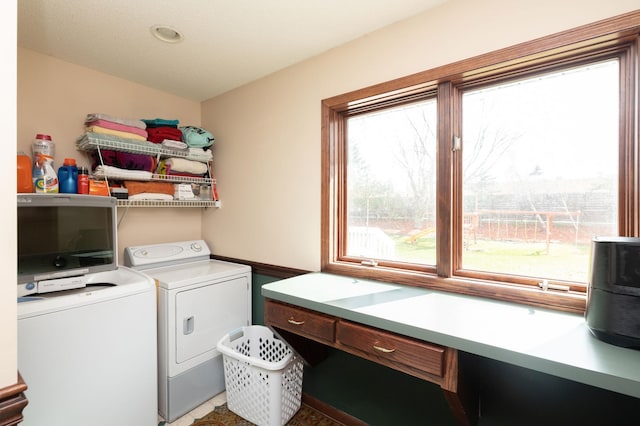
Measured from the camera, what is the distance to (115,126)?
208 centimetres

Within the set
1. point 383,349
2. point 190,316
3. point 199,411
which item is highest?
point 383,349

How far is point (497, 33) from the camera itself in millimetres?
1369

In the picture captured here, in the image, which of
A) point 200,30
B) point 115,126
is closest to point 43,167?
point 115,126

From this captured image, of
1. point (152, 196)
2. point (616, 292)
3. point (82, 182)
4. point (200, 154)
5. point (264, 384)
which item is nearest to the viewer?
point (616, 292)

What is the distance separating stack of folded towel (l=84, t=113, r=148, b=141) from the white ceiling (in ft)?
1.33

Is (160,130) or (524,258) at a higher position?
(160,130)

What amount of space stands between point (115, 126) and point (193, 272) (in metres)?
1.17

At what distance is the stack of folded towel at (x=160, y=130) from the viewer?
2.31m

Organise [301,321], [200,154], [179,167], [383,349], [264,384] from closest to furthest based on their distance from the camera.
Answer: [383,349], [301,321], [264,384], [179,167], [200,154]

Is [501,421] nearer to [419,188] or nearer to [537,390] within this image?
Result: [537,390]

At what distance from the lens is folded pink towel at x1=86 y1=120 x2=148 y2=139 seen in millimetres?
2018

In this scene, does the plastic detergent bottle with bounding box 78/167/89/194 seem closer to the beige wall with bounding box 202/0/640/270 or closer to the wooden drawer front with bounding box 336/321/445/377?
the beige wall with bounding box 202/0/640/270

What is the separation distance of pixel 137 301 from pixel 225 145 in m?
1.49

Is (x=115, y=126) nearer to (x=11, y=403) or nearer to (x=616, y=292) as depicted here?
(x=11, y=403)
